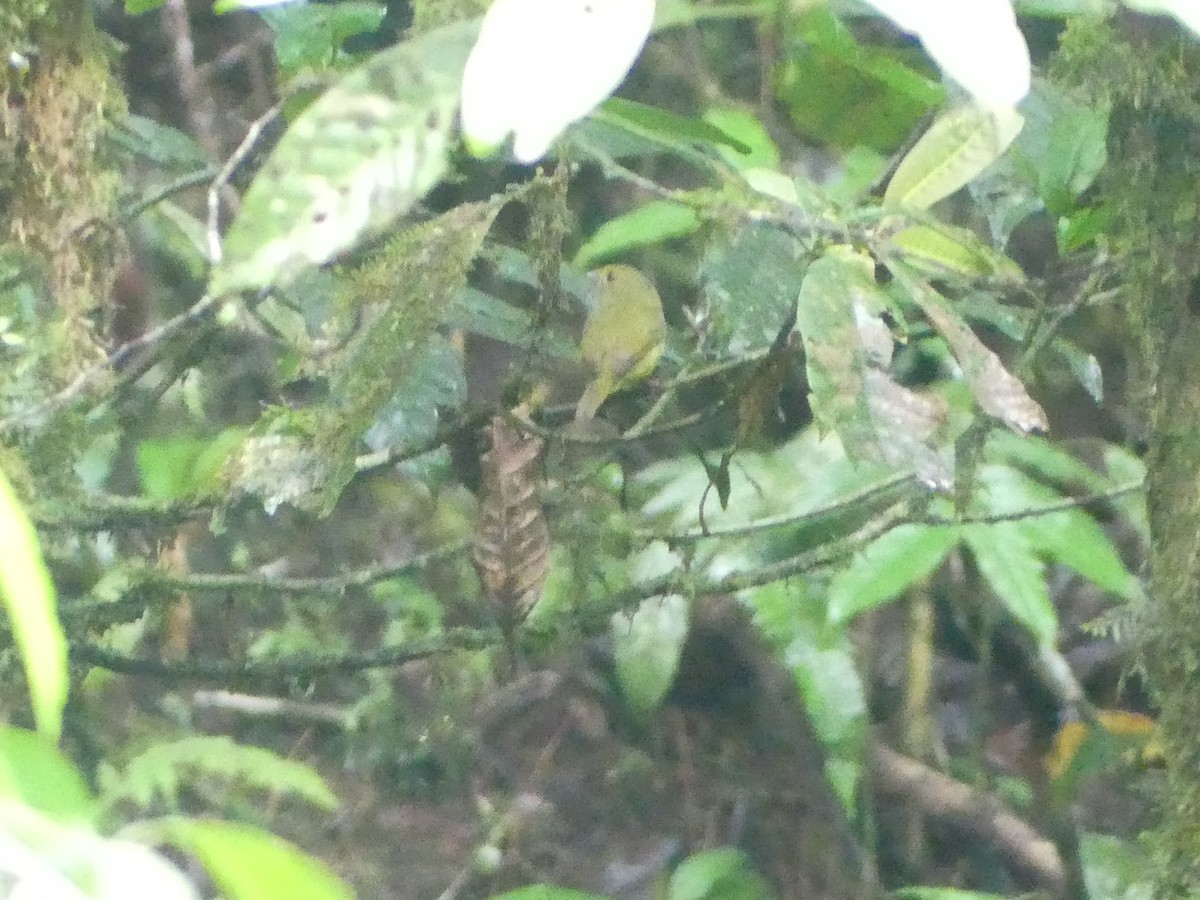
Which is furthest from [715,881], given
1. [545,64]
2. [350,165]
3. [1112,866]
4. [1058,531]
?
[545,64]

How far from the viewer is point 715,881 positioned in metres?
1.47

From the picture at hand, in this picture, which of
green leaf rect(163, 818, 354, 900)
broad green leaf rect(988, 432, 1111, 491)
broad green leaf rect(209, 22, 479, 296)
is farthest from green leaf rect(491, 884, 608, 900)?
green leaf rect(163, 818, 354, 900)

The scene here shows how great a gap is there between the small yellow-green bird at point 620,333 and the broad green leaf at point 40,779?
2.01 ft

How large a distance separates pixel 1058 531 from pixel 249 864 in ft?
3.62

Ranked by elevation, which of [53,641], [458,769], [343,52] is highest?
[343,52]

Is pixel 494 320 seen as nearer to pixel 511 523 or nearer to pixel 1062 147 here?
pixel 511 523

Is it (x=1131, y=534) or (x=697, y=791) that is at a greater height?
(x=1131, y=534)

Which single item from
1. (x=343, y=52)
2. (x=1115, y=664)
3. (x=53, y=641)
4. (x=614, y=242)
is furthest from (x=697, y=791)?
(x=53, y=641)

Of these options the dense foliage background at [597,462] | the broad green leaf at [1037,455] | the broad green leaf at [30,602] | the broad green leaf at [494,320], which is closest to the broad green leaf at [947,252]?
the dense foliage background at [597,462]

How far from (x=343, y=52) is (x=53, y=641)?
1099 millimetres

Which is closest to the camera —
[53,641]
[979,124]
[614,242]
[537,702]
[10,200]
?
[53,641]

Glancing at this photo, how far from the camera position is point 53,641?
0.27m

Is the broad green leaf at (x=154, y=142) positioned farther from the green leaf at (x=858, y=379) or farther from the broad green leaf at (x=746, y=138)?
the green leaf at (x=858, y=379)

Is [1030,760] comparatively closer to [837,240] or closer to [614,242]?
[614,242]
